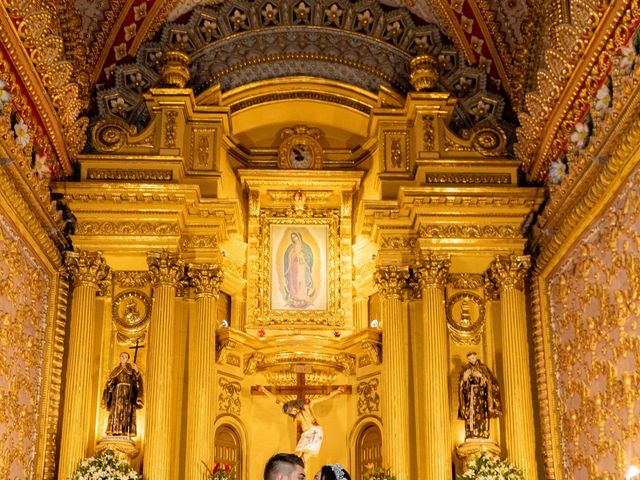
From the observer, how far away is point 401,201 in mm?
15250

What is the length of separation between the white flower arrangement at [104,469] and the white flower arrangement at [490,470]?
177 inches

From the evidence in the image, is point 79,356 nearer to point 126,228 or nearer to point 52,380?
point 52,380

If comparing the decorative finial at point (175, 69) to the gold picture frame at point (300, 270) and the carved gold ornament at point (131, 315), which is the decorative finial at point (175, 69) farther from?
the carved gold ornament at point (131, 315)

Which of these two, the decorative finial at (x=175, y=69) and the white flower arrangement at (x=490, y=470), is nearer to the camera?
the white flower arrangement at (x=490, y=470)

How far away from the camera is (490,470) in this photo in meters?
13.6

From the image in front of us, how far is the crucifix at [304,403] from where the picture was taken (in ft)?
47.2

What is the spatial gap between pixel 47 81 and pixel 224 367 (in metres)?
5.20

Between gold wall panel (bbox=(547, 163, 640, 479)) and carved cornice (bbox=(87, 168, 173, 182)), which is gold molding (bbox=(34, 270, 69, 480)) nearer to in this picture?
carved cornice (bbox=(87, 168, 173, 182))

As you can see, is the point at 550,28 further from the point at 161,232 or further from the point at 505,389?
the point at 161,232

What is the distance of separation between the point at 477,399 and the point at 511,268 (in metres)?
2.00

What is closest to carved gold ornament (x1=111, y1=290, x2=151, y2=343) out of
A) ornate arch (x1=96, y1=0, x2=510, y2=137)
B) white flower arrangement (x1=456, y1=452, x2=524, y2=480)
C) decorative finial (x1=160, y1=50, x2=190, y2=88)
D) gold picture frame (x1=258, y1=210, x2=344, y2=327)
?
gold picture frame (x1=258, y1=210, x2=344, y2=327)

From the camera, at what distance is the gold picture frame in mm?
16406

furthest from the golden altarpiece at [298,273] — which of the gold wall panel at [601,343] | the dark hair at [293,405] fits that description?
the dark hair at [293,405]

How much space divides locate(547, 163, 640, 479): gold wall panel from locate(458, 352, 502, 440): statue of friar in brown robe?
0.93m
